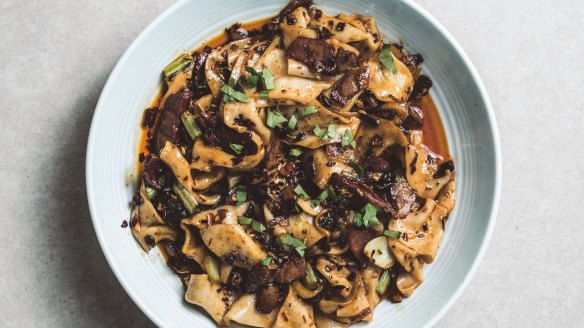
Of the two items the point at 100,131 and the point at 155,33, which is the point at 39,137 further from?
the point at 155,33

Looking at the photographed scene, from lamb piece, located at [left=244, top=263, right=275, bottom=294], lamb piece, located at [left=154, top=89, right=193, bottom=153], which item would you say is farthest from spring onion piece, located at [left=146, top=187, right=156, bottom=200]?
lamb piece, located at [left=244, top=263, right=275, bottom=294]

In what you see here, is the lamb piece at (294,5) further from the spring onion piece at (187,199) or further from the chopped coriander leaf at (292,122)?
the spring onion piece at (187,199)

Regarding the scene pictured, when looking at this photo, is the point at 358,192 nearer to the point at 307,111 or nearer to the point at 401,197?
the point at 401,197

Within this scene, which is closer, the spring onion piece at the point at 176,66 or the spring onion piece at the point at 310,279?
the spring onion piece at the point at 310,279

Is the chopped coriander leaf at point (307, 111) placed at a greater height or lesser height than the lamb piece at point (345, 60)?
lesser

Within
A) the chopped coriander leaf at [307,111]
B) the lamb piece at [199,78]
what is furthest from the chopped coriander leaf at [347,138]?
the lamb piece at [199,78]

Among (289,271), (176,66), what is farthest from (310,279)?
(176,66)

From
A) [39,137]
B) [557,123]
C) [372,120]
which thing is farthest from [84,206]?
[557,123]
